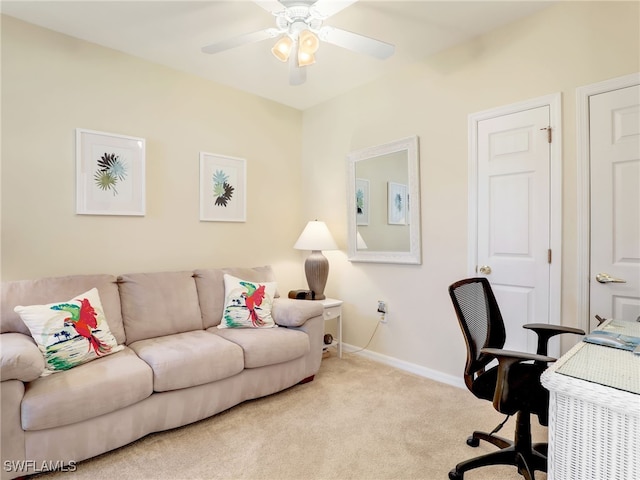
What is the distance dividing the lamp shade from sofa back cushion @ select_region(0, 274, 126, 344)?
5.28 ft

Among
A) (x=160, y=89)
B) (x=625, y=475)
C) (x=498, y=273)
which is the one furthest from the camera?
(x=160, y=89)

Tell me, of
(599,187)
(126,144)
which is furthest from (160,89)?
(599,187)

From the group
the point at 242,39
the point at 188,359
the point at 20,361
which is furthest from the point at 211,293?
the point at 242,39

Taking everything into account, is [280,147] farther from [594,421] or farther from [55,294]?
[594,421]

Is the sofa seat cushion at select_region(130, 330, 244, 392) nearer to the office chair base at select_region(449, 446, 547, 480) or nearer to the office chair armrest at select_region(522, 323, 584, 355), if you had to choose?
the office chair base at select_region(449, 446, 547, 480)

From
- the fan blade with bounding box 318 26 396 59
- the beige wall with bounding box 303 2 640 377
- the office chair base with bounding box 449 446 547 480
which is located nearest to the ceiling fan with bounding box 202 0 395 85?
the fan blade with bounding box 318 26 396 59

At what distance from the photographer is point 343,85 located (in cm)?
342

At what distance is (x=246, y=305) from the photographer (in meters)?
2.80

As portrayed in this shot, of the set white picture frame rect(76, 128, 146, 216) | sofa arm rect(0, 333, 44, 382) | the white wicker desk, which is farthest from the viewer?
white picture frame rect(76, 128, 146, 216)

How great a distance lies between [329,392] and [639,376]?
1952 mm

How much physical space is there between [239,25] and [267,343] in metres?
2.22

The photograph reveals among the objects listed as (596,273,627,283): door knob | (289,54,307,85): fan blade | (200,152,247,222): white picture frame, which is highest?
(289,54,307,85): fan blade

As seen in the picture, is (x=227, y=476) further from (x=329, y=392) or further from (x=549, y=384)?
(x=549, y=384)

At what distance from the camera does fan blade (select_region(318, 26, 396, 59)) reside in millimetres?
1952
